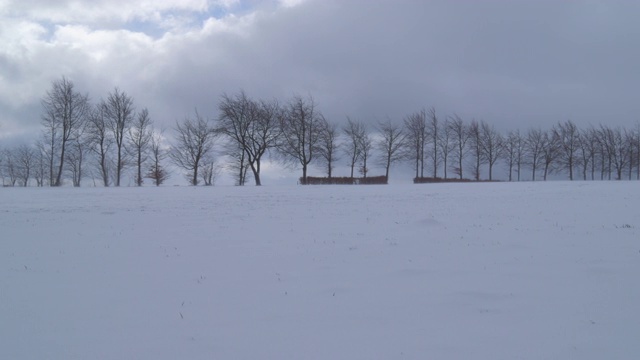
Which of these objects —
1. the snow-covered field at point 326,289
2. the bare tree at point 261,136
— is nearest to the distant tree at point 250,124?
the bare tree at point 261,136

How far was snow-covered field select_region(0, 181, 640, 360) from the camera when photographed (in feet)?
15.3

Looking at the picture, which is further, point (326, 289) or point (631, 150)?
point (631, 150)

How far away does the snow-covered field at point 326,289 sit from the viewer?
15.3 feet

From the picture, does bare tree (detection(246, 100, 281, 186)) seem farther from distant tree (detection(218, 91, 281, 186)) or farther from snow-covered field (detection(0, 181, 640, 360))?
snow-covered field (detection(0, 181, 640, 360))

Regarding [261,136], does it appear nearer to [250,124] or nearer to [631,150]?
[250,124]

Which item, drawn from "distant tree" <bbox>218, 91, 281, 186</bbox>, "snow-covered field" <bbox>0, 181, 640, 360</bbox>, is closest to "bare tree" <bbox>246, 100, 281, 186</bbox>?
"distant tree" <bbox>218, 91, 281, 186</bbox>

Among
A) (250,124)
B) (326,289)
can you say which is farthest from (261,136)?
(326,289)

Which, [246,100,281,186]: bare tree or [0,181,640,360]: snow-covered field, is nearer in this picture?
[0,181,640,360]: snow-covered field

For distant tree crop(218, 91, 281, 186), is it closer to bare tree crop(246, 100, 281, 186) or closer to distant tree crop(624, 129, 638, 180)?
bare tree crop(246, 100, 281, 186)

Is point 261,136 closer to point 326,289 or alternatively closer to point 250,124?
point 250,124

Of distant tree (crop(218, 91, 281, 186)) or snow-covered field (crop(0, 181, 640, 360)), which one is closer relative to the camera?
snow-covered field (crop(0, 181, 640, 360))

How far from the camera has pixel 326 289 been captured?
6477 millimetres

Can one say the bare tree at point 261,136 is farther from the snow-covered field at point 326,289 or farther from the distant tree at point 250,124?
the snow-covered field at point 326,289

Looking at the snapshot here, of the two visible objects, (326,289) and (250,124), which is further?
(250,124)
